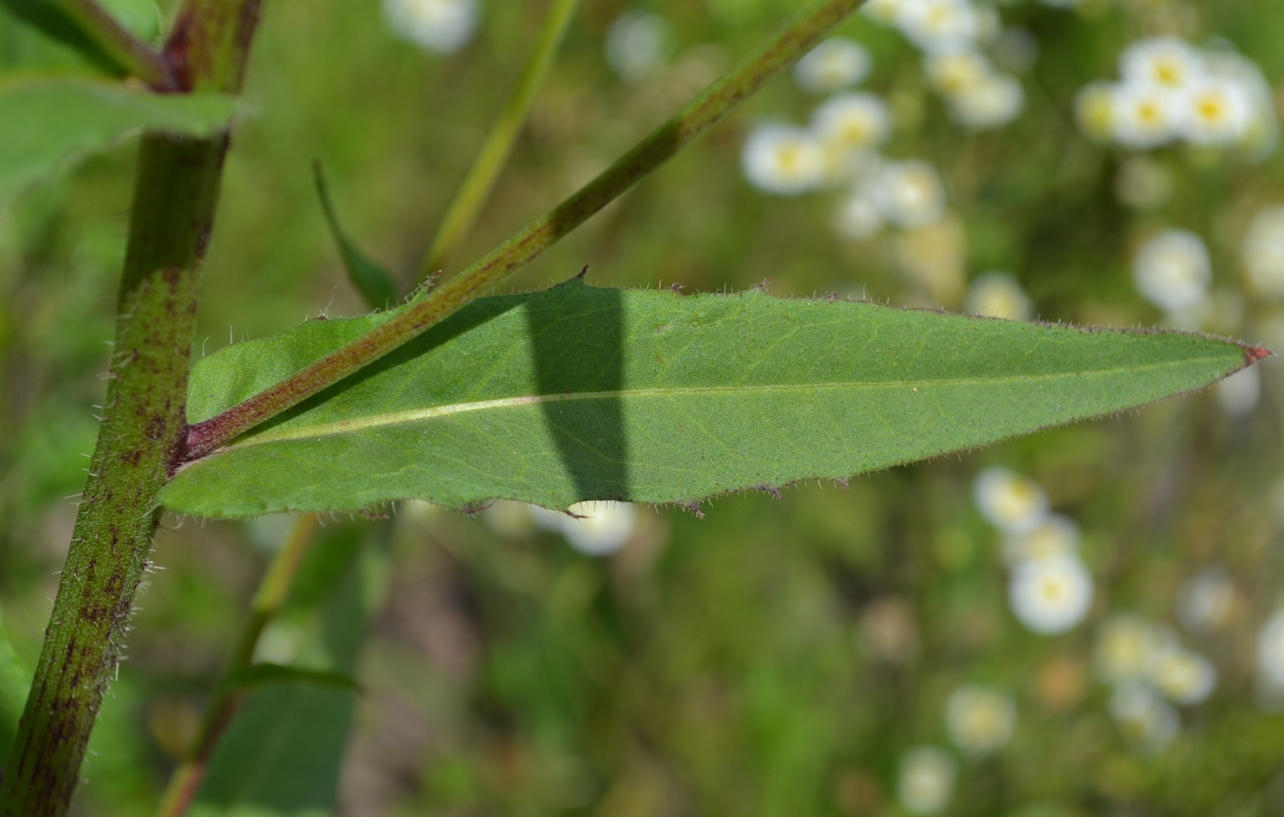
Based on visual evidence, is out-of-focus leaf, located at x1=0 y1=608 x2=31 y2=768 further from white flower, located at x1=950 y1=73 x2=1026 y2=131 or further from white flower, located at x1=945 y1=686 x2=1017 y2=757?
white flower, located at x1=950 y1=73 x2=1026 y2=131

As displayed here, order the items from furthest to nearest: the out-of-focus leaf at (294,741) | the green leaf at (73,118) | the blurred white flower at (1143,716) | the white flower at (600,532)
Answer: the white flower at (600,532)
the blurred white flower at (1143,716)
the out-of-focus leaf at (294,741)
the green leaf at (73,118)

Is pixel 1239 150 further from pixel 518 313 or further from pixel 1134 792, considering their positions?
pixel 518 313

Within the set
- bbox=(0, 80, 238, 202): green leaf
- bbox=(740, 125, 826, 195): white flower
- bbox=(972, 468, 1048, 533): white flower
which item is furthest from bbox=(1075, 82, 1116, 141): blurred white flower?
bbox=(0, 80, 238, 202): green leaf

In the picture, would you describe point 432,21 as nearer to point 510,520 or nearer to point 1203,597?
point 510,520

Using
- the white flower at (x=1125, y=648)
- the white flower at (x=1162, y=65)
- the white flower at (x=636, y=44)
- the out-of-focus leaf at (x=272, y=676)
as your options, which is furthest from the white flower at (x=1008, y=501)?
the out-of-focus leaf at (x=272, y=676)

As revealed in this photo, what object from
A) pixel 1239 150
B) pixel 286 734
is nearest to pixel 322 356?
pixel 286 734

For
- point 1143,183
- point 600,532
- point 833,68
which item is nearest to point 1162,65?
point 1143,183

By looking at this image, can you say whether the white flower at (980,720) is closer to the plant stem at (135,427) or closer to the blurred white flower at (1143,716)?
the blurred white flower at (1143,716)
